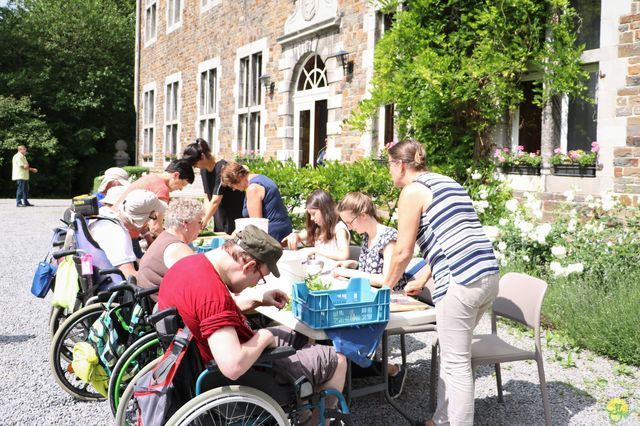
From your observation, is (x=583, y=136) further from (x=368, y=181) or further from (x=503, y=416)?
(x=503, y=416)

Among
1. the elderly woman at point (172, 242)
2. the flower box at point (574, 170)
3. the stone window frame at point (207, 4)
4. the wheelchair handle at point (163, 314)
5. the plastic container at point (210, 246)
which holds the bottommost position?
the wheelchair handle at point (163, 314)

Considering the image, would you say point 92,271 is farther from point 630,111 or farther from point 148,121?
point 148,121

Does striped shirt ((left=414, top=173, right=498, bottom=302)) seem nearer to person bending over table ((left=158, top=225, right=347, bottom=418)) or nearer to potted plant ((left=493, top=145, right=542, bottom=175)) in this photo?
person bending over table ((left=158, top=225, right=347, bottom=418))

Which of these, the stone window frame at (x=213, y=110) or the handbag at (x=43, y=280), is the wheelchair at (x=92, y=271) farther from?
the stone window frame at (x=213, y=110)

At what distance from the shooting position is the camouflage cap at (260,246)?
9.15ft

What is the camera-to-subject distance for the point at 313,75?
11938 mm

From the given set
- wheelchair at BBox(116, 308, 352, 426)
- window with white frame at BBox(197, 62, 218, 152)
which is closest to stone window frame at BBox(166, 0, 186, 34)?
window with white frame at BBox(197, 62, 218, 152)

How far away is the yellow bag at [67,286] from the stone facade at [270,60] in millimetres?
6228

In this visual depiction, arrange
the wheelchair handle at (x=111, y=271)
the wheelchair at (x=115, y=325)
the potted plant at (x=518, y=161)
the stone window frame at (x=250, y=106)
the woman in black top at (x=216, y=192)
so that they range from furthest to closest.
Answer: the stone window frame at (x=250, y=106)
the potted plant at (x=518, y=161)
the woman in black top at (x=216, y=192)
the wheelchair handle at (x=111, y=271)
the wheelchair at (x=115, y=325)

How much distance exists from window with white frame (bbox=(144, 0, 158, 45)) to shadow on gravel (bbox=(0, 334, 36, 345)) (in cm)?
1714

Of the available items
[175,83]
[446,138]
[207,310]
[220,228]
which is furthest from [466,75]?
[175,83]

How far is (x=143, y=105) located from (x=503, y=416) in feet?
67.1

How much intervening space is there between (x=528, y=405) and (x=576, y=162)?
3721 millimetres

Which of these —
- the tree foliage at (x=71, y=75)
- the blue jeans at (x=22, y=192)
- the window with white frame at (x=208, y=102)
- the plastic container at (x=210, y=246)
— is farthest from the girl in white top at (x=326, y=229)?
the tree foliage at (x=71, y=75)
